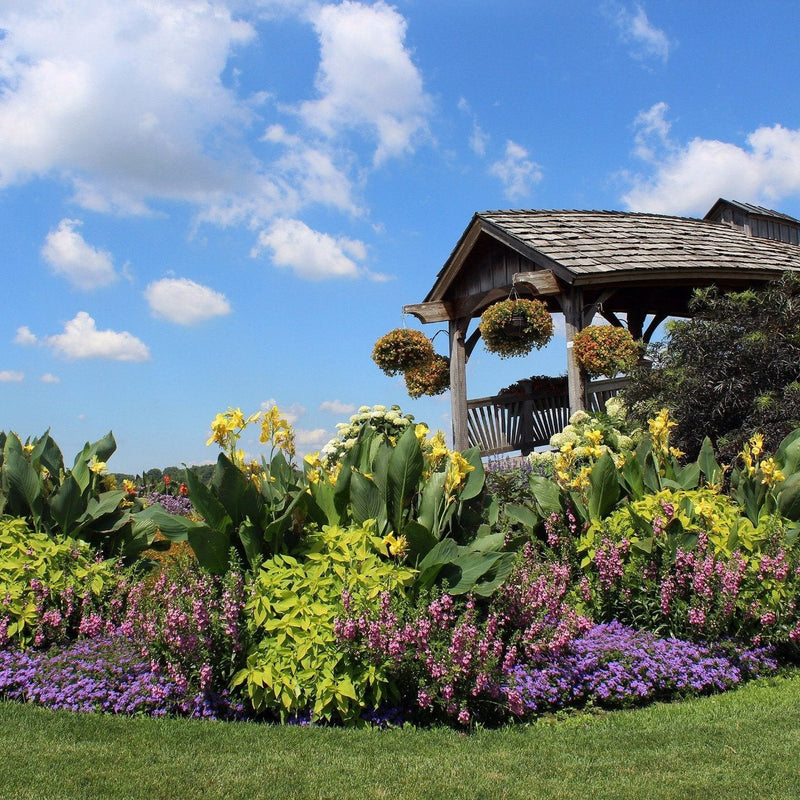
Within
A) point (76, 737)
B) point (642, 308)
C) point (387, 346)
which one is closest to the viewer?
point (76, 737)

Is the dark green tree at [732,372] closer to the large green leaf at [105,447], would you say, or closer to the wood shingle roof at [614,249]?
the wood shingle roof at [614,249]

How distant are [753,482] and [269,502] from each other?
3.37 meters

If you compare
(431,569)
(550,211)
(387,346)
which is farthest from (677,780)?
(550,211)

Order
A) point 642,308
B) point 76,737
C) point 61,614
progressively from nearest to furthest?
1. point 76,737
2. point 61,614
3. point 642,308

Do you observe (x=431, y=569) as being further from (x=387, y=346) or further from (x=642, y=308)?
A: (x=642, y=308)

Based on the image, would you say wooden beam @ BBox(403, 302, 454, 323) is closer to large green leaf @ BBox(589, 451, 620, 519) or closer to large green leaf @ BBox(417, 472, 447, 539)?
large green leaf @ BBox(589, 451, 620, 519)

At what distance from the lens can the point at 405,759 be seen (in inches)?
140

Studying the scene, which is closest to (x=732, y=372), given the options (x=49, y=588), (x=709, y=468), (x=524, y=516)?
(x=709, y=468)

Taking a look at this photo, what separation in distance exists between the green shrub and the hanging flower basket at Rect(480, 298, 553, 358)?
7.54 metres

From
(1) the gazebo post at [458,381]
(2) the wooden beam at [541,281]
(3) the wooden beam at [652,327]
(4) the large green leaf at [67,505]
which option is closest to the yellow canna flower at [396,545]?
(4) the large green leaf at [67,505]

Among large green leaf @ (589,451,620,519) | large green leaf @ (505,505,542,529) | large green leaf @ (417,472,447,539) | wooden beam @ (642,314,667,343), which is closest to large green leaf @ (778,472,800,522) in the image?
large green leaf @ (589,451,620,519)

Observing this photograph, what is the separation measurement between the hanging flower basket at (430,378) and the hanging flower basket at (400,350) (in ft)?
0.80

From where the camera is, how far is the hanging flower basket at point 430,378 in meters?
14.5

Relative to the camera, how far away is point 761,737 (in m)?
3.94
